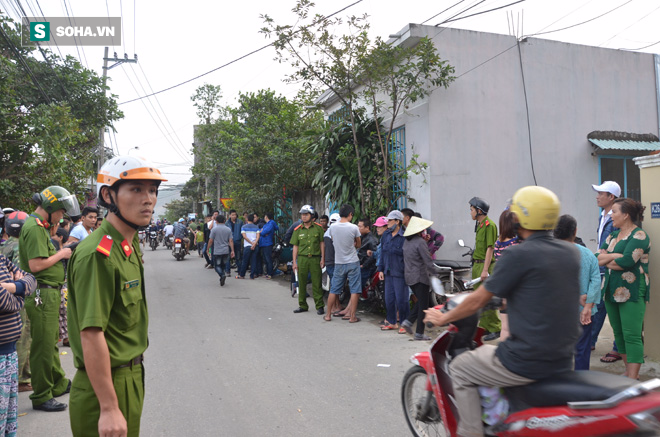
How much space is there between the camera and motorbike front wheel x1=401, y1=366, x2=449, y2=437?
3.62m

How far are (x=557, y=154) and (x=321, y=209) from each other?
7264 millimetres

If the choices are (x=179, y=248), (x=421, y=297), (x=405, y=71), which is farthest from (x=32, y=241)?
(x=179, y=248)

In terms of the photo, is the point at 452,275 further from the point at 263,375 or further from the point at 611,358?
the point at 263,375

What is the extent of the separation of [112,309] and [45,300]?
305 cm

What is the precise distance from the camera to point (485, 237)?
6.97m

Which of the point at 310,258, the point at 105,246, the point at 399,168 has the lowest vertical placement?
the point at 310,258

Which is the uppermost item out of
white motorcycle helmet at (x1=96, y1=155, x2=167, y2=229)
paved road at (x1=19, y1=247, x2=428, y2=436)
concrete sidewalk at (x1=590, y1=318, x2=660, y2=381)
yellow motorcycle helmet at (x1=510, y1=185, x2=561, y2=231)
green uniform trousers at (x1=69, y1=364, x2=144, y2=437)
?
white motorcycle helmet at (x1=96, y1=155, x2=167, y2=229)

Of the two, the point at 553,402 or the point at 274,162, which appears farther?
the point at 274,162

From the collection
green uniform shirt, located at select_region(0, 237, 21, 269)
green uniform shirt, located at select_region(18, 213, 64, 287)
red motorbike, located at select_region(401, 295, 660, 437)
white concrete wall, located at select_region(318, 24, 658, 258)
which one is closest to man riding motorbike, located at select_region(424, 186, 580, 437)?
red motorbike, located at select_region(401, 295, 660, 437)

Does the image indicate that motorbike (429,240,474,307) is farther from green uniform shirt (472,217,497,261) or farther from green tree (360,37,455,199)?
green tree (360,37,455,199)

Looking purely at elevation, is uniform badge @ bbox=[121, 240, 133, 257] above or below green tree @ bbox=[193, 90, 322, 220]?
below

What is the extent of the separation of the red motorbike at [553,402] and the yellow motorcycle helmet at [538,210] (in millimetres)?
702

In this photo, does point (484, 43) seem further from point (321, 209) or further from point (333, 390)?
point (333, 390)

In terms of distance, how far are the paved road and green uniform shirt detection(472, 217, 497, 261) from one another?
5.20 ft
